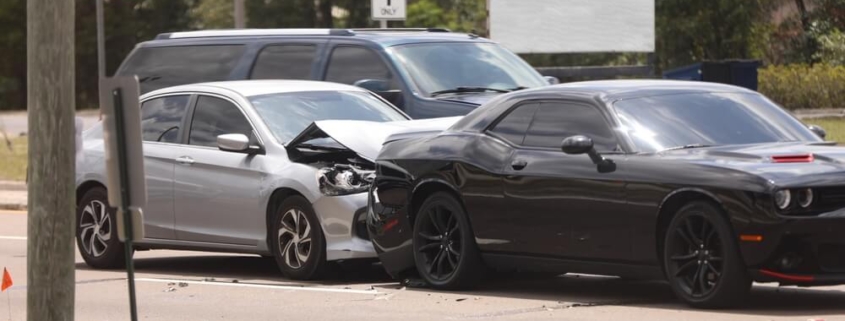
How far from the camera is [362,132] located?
42.7ft

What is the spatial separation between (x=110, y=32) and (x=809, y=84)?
38878 millimetres

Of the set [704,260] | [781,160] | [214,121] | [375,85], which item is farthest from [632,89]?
[375,85]

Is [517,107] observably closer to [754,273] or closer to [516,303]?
[516,303]

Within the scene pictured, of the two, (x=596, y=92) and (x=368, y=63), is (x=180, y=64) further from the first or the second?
(x=596, y=92)

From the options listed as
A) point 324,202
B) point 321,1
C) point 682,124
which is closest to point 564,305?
point 682,124

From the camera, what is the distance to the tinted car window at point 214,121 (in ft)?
44.2

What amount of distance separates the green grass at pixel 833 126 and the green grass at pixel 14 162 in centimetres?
1192

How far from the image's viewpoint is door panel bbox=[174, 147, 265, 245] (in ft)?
42.7

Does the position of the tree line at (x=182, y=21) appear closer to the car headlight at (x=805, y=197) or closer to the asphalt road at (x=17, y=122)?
the asphalt road at (x=17, y=122)

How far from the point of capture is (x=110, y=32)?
67.6 m

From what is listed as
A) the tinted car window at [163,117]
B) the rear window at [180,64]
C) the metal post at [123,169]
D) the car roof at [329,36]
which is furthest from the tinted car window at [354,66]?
the metal post at [123,169]

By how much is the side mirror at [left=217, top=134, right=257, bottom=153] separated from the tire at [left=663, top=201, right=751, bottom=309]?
3.98m

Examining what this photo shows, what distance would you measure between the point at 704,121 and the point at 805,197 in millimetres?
1349

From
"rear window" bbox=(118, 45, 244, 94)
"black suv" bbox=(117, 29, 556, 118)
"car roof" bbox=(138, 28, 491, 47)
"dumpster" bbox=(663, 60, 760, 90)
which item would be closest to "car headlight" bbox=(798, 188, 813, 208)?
"black suv" bbox=(117, 29, 556, 118)
